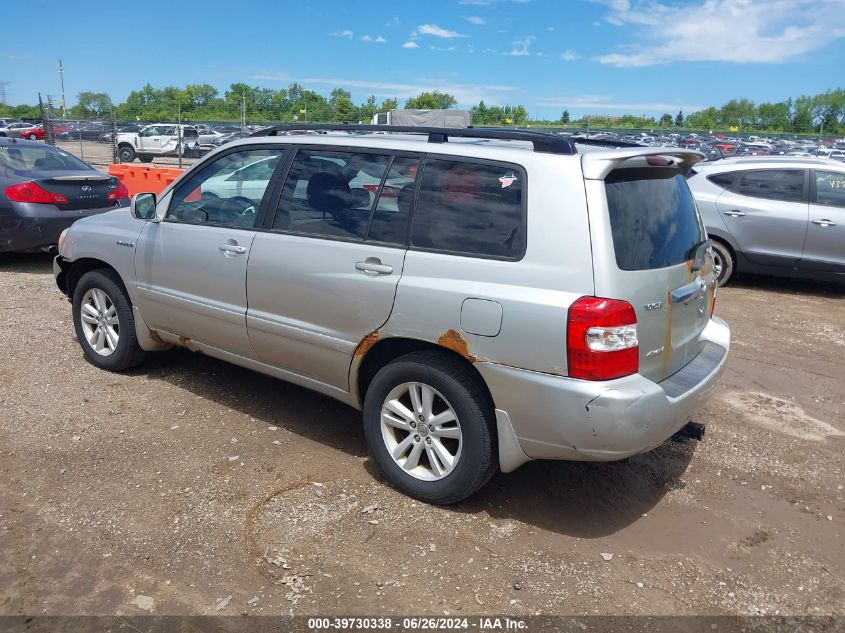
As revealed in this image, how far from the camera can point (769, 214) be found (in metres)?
8.78

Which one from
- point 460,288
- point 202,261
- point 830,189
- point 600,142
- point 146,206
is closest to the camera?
point 460,288

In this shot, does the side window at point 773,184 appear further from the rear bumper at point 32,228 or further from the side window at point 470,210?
the rear bumper at point 32,228

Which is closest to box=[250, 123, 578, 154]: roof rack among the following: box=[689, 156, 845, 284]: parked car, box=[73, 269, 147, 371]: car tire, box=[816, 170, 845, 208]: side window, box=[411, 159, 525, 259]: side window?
box=[411, 159, 525, 259]: side window

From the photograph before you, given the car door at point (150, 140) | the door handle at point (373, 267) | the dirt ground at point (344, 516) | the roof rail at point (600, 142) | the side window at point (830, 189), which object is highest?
the car door at point (150, 140)

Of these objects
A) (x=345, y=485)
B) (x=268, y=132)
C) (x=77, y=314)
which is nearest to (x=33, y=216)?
(x=77, y=314)

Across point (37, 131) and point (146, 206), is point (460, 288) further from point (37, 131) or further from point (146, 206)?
point (37, 131)

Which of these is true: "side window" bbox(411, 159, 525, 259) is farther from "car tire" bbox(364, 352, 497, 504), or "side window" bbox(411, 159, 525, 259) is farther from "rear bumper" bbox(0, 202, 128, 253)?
"rear bumper" bbox(0, 202, 128, 253)

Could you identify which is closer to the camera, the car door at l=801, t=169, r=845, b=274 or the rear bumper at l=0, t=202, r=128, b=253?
the rear bumper at l=0, t=202, r=128, b=253

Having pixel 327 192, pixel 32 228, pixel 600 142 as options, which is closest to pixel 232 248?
pixel 327 192

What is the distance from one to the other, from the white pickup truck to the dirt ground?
29972 millimetres

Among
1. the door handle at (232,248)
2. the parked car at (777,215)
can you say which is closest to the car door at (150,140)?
the parked car at (777,215)

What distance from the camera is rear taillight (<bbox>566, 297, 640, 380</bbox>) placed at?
3.07 metres

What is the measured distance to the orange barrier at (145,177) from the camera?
1199 cm

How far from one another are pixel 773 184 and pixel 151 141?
30.4 m
